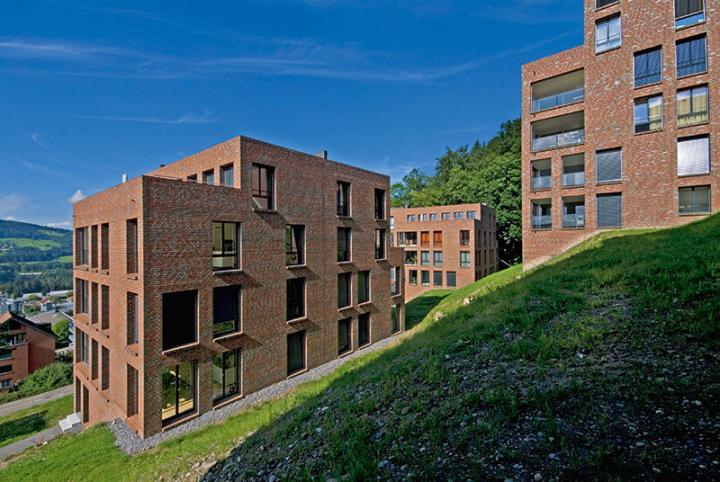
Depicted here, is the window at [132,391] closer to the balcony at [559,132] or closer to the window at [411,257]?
the balcony at [559,132]

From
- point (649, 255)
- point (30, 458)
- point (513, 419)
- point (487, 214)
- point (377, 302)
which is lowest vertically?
point (30, 458)

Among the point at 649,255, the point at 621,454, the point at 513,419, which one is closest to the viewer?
the point at 621,454

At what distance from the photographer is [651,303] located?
6922mm

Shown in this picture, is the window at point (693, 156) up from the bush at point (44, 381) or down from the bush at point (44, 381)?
up

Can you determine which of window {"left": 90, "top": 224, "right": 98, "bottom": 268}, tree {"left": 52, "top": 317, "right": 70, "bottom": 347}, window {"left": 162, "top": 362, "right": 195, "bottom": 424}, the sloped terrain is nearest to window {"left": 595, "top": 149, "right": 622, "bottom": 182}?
the sloped terrain

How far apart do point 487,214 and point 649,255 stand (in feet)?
105

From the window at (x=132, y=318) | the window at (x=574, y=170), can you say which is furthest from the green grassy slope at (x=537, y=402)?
the window at (x=574, y=170)

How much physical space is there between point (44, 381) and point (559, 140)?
48236mm

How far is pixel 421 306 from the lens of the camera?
109 ft

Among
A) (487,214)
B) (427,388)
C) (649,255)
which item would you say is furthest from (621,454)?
(487,214)

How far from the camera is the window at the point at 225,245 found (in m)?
13.7

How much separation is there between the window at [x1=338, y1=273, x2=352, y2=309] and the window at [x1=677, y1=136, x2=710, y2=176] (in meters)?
17.7

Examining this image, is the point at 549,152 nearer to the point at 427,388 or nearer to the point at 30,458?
the point at 427,388

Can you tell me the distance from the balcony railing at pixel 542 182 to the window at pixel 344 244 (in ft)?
38.4
